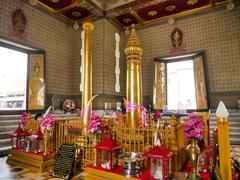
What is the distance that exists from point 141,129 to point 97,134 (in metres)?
0.89

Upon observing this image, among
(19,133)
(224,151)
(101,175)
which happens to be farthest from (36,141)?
(224,151)

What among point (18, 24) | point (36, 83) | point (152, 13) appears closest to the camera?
point (18, 24)

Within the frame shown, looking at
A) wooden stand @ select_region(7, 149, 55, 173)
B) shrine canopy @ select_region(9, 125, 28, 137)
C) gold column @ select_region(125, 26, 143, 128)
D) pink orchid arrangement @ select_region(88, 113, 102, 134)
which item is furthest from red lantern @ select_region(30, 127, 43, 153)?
gold column @ select_region(125, 26, 143, 128)

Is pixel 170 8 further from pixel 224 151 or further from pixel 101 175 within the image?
pixel 224 151

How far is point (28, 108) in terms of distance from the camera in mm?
7195

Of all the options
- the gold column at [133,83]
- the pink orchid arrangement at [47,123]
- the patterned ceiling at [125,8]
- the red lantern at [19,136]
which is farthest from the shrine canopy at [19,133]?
the patterned ceiling at [125,8]

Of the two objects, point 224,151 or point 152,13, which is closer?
point 224,151

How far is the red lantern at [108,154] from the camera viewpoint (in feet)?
9.46

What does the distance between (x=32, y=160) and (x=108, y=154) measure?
1.89 m

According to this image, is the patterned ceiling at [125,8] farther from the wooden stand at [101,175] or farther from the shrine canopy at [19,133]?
the wooden stand at [101,175]

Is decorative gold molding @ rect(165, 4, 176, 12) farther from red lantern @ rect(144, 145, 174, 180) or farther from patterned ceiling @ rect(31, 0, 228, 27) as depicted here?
red lantern @ rect(144, 145, 174, 180)

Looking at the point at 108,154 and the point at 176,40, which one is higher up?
the point at 176,40

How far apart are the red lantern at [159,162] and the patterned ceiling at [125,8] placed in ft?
23.8

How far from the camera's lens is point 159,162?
8.09 feet
